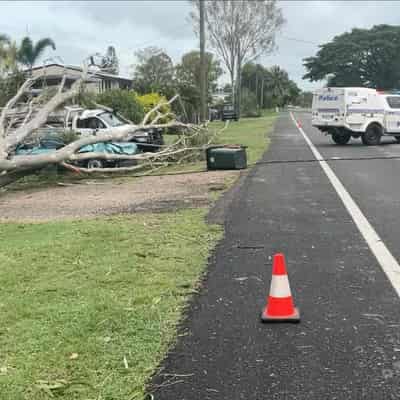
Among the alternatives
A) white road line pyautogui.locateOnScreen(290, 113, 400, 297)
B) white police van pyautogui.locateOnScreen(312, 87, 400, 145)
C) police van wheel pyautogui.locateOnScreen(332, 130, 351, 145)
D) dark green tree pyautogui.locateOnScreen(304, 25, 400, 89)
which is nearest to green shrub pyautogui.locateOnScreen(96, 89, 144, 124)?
white police van pyautogui.locateOnScreen(312, 87, 400, 145)

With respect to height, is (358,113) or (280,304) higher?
(358,113)

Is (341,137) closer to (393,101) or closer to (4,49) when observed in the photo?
(393,101)

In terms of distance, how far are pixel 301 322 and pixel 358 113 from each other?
19122 mm

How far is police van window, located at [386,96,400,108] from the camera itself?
74.9 ft

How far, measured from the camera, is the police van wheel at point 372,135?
2252 centimetres

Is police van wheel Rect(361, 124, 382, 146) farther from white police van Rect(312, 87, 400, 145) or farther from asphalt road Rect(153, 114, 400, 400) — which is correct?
asphalt road Rect(153, 114, 400, 400)

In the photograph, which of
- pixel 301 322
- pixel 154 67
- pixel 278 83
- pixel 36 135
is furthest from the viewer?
pixel 278 83

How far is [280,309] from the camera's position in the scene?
438cm

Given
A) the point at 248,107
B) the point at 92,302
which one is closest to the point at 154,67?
the point at 248,107

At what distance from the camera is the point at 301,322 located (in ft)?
14.2

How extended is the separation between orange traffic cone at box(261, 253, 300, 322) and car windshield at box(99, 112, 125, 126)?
48.0 ft

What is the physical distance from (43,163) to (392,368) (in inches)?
415

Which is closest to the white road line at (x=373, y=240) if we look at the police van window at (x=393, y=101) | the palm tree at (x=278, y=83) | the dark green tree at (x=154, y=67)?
the police van window at (x=393, y=101)

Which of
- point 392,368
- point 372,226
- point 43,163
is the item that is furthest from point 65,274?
point 43,163
